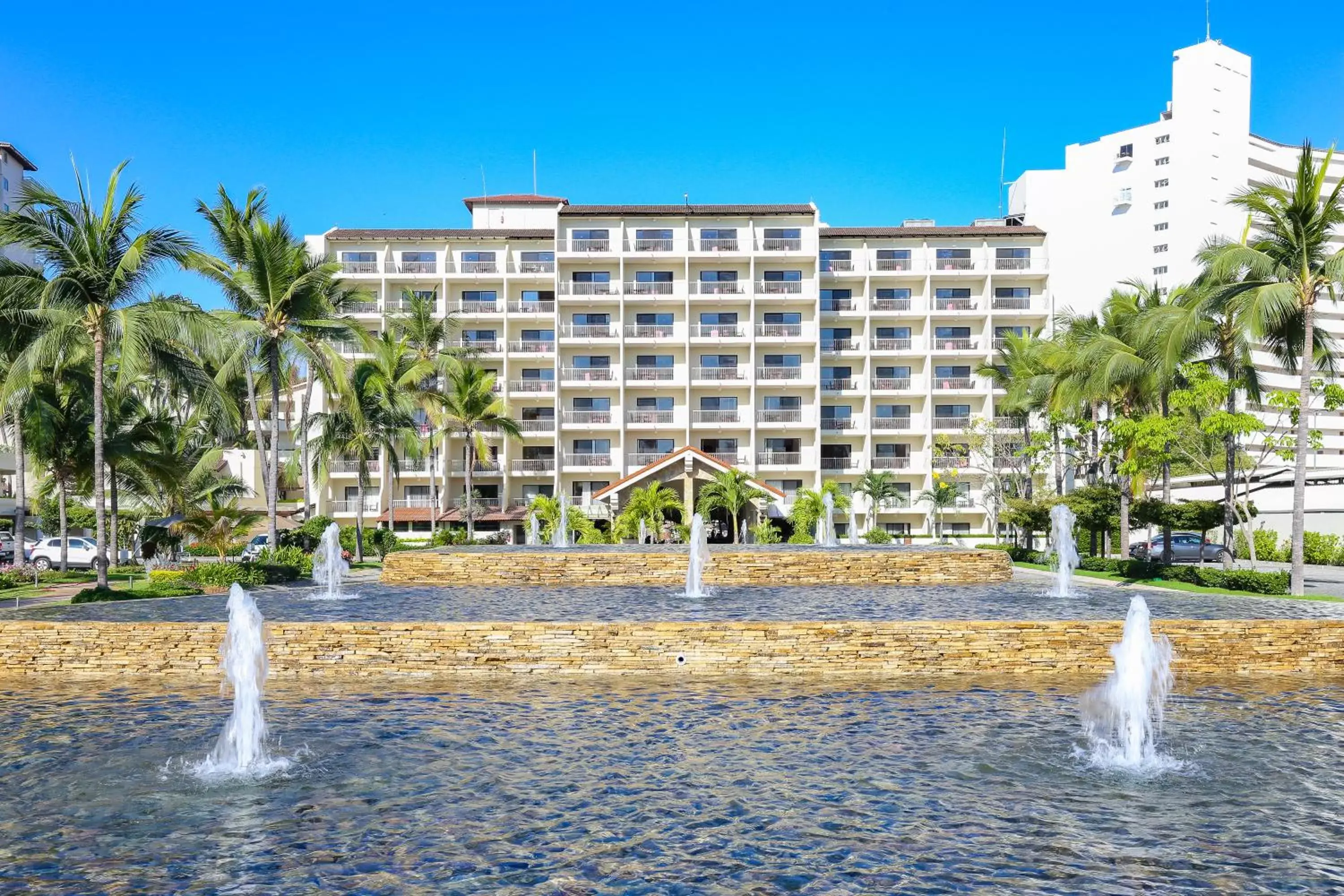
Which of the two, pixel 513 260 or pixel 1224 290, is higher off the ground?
pixel 513 260

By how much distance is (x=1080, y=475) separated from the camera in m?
53.3

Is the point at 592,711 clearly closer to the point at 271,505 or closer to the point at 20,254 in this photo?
the point at 271,505

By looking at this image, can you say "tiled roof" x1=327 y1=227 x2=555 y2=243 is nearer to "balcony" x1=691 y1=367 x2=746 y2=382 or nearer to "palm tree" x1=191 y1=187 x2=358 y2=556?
"balcony" x1=691 y1=367 x2=746 y2=382

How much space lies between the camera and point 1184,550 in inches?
1649

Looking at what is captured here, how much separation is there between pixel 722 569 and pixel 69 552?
29778 mm

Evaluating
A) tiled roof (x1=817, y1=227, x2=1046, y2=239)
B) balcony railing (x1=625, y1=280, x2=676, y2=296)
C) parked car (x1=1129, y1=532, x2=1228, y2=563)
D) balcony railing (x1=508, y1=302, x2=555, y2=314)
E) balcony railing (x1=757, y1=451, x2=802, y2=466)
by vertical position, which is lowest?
parked car (x1=1129, y1=532, x2=1228, y2=563)

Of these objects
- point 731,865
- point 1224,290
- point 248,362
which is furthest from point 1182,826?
point 248,362

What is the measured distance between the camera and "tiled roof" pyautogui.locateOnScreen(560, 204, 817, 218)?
5975cm

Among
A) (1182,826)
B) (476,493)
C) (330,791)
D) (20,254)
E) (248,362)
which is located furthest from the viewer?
(476,493)

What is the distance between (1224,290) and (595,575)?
1872cm

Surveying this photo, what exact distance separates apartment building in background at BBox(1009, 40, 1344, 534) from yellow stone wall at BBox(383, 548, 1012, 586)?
46301 millimetres

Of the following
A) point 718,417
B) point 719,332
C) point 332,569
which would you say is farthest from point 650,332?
point 332,569

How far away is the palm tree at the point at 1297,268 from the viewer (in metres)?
23.9

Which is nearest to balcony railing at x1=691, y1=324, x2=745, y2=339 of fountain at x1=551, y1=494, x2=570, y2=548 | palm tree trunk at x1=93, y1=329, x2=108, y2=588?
fountain at x1=551, y1=494, x2=570, y2=548
